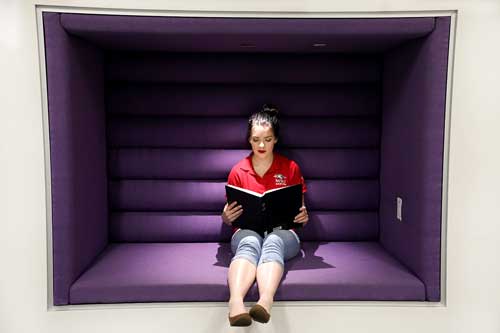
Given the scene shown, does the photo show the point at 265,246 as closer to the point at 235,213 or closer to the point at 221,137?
the point at 235,213

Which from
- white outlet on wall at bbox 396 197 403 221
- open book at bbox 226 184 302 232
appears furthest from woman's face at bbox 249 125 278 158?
white outlet on wall at bbox 396 197 403 221

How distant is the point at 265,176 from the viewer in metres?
2.83

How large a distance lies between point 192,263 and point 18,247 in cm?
85

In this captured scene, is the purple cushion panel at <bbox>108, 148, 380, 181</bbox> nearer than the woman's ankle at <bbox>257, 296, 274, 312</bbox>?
No

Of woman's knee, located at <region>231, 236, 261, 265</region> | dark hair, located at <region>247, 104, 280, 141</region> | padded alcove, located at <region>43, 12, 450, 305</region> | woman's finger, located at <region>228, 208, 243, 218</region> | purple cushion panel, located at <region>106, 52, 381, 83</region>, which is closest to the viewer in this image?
padded alcove, located at <region>43, 12, 450, 305</region>

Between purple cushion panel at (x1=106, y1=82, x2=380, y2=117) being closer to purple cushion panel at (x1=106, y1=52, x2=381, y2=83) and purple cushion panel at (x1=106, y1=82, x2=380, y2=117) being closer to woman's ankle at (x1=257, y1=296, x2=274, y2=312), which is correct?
purple cushion panel at (x1=106, y1=52, x2=381, y2=83)

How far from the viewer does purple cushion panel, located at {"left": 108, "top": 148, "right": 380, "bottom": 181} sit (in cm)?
304

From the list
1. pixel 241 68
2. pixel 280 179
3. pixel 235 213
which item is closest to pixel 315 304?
pixel 235 213

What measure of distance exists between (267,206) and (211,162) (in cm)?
66

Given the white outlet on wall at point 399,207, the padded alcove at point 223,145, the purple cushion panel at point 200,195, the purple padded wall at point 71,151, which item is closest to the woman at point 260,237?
the padded alcove at point 223,145

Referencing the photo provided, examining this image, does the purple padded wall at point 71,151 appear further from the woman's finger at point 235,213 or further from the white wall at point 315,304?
the woman's finger at point 235,213

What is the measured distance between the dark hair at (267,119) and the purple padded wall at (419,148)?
0.66 meters

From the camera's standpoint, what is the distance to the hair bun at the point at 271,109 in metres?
2.88

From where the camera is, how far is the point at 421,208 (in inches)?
96.3
